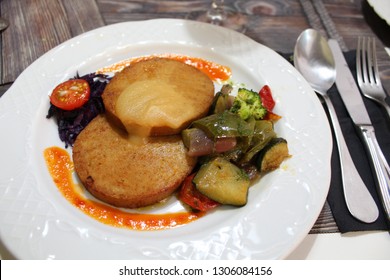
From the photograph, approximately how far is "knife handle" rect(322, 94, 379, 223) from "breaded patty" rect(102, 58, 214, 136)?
3.76 feet

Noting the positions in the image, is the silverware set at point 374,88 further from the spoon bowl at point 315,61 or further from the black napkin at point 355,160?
the spoon bowl at point 315,61

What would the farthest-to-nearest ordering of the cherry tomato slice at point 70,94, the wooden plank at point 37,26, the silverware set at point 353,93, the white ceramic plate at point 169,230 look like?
the wooden plank at point 37,26, the cherry tomato slice at point 70,94, the silverware set at point 353,93, the white ceramic plate at point 169,230

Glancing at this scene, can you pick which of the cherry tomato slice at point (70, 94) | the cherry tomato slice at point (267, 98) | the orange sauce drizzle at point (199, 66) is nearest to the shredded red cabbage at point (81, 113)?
the cherry tomato slice at point (70, 94)

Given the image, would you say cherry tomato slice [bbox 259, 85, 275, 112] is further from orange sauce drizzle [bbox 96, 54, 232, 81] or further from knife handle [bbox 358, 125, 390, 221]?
knife handle [bbox 358, 125, 390, 221]

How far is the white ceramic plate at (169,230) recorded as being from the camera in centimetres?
225

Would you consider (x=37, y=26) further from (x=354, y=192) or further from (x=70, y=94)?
(x=354, y=192)

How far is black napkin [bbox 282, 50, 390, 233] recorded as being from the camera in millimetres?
2602

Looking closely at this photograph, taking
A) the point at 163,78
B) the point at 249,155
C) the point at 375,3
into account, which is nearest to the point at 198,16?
the point at 163,78

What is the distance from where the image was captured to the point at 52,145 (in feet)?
9.76

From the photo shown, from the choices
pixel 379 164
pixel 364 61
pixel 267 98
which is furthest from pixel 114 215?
pixel 364 61

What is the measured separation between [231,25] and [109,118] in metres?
2.22

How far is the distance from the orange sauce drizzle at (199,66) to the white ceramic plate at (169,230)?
0.05 m

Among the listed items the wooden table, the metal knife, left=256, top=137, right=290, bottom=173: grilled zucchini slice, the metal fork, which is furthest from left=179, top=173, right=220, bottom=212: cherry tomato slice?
the wooden table

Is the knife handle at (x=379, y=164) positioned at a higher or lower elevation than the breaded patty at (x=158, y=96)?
lower
